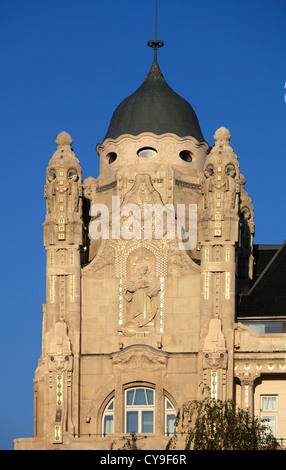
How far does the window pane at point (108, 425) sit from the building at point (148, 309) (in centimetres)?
7

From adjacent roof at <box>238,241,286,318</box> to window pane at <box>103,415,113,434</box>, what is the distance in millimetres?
8437

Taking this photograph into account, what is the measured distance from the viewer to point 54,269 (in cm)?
8025

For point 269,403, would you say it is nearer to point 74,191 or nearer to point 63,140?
point 74,191

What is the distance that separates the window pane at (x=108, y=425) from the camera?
78.9 meters

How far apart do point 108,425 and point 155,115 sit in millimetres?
17204

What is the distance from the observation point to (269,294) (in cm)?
8175

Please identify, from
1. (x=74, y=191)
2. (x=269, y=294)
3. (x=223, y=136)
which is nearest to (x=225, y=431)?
(x=269, y=294)

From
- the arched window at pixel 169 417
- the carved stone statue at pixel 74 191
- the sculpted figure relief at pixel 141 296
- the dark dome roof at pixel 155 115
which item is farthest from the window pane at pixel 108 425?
the dark dome roof at pixel 155 115

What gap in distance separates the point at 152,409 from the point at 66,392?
4322mm

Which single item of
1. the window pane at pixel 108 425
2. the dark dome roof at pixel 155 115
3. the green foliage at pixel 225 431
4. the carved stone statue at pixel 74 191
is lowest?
the green foliage at pixel 225 431

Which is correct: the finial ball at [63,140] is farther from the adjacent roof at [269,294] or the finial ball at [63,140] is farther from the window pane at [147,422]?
the window pane at [147,422]

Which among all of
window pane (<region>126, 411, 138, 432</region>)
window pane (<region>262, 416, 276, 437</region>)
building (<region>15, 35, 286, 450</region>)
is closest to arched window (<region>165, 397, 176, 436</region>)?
building (<region>15, 35, 286, 450</region>)

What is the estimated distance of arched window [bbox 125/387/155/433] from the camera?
→ 78500 mm
